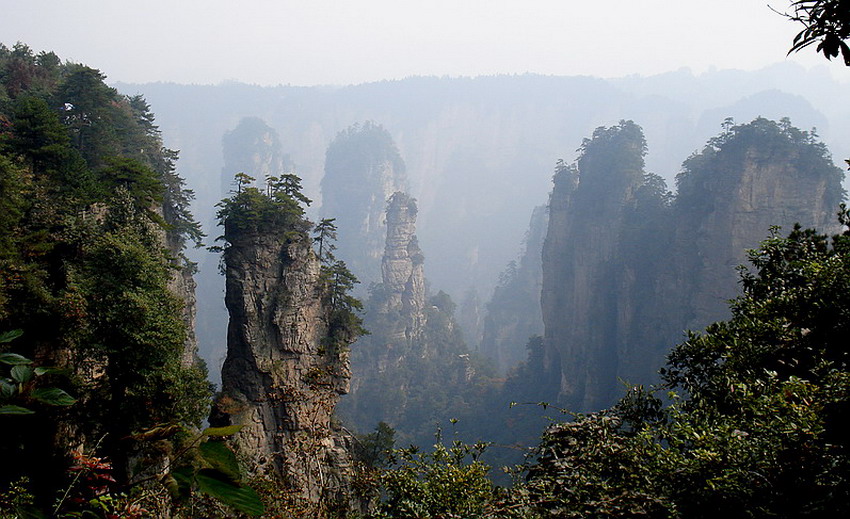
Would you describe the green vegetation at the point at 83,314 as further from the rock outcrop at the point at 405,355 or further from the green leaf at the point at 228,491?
the rock outcrop at the point at 405,355

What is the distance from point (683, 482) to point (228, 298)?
16.6 m

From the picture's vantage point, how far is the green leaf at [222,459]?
123 centimetres

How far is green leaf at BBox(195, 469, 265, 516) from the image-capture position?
1197 millimetres

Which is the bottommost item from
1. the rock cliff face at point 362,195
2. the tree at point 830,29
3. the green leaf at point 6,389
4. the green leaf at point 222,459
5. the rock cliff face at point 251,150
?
Answer: the green leaf at point 222,459

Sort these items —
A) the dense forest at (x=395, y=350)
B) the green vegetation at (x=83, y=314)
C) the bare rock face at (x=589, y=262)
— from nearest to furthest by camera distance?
the dense forest at (x=395, y=350) < the green vegetation at (x=83, y=314) < the bare rock face at (x=589, y=262)

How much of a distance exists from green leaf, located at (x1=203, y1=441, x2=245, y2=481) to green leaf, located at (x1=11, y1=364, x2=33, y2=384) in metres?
0.54

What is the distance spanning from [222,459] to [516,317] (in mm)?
68285

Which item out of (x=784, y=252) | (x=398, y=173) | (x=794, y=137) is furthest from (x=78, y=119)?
(x=398, y=173)

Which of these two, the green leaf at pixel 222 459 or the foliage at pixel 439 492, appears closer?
the green leaf at pixel 222 459

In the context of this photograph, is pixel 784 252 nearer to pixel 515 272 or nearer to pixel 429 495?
pixel 429 495

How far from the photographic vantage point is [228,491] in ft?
4.02

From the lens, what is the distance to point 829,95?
127688 millimetres

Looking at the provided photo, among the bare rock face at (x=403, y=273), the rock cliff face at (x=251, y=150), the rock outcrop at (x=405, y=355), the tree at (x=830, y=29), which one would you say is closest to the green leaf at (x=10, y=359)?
the tree at (x=830, y=29)

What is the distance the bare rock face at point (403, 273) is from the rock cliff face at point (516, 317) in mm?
14606
